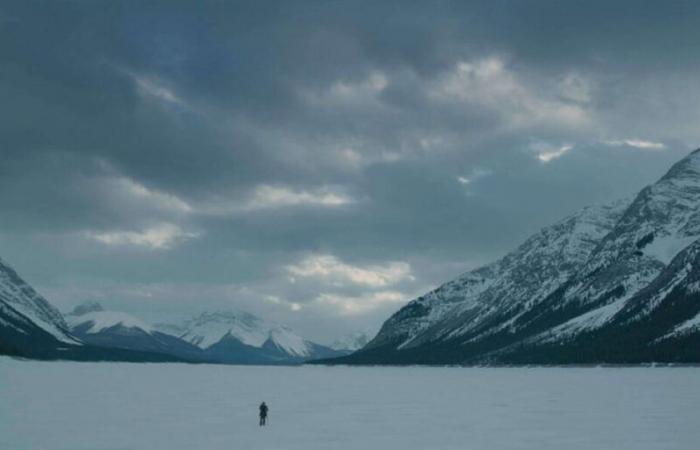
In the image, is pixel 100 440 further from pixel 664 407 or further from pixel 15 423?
pixel 664 407

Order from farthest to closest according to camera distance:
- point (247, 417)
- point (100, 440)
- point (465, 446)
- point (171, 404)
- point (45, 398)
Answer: point (45, 398), point (171, 404), point (247, 417), point (100, 440), point (465, 446)

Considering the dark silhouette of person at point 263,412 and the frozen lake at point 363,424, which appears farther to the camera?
the dark silhouette of person at point 263,412

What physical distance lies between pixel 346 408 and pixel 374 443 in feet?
103

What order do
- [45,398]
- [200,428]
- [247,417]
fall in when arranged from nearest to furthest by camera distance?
[200,428] → [247,417] → [45,398]

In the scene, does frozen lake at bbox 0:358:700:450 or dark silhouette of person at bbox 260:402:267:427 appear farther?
dark silhouette of person at bbox 260:402:267:427

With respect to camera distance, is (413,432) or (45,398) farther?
(45,398)

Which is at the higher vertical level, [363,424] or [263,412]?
[263,412]

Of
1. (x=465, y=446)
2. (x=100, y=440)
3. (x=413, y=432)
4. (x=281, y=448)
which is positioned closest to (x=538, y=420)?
(x=413, y=432)

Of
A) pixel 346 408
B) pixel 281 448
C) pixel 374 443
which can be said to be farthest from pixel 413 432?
pixel 346 408

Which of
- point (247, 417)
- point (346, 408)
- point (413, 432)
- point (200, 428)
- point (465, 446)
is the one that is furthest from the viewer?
point (346, 408)

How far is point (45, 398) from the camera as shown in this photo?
8712 centimetres

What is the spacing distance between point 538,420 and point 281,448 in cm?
2339

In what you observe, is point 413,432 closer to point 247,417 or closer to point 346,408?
point 247,417

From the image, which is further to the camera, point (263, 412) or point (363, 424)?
point (363, 424)
